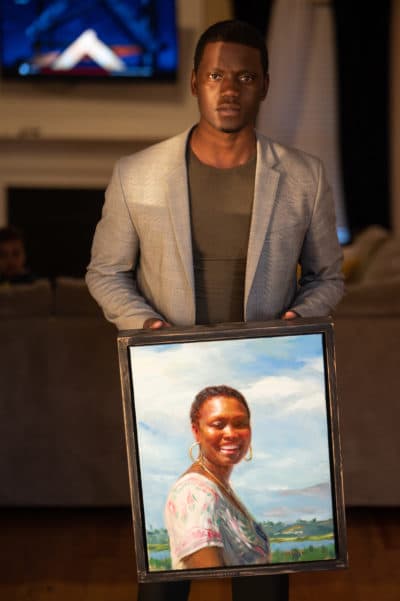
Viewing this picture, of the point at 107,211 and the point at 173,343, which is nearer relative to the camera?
the point at 173,343

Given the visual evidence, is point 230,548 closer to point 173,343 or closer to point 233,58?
point 173,343

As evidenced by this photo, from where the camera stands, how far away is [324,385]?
166 centimetres

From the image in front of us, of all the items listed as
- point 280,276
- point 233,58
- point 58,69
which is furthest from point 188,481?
point 58,69

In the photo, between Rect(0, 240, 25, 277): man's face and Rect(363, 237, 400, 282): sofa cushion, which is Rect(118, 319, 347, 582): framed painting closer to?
Rect(363, 237, 400, 282): sofa cushion

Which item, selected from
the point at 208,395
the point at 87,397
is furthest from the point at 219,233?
the point at 87,397

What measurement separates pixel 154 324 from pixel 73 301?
5.01 ft

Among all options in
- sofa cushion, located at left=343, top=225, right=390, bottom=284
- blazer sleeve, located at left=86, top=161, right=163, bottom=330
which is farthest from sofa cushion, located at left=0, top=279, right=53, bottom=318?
sofa cushion, located at left=343, top=225, right=390, bottom=284

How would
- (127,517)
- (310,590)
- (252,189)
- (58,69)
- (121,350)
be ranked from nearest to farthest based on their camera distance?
(121,350), (252,189), (310,590), (127,517), (58,69)

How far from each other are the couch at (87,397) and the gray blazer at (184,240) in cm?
129

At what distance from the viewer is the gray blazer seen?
1.79 meters

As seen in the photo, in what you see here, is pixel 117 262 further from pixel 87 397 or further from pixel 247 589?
pixel 87 397

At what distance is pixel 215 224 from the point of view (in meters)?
1.82

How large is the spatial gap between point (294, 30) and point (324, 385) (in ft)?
19.7

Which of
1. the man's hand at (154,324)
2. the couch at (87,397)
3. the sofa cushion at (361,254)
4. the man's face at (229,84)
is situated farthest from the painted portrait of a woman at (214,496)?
the sofa cushion at (361,254)
